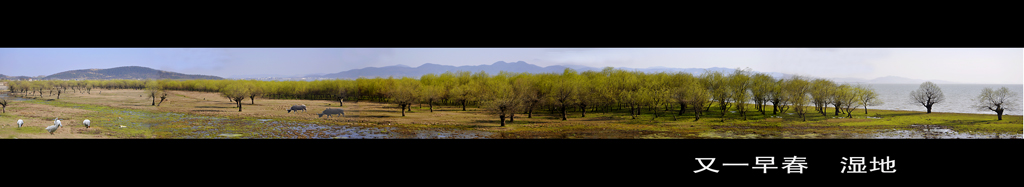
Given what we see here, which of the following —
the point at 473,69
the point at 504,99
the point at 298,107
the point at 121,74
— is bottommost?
the point at 298,107

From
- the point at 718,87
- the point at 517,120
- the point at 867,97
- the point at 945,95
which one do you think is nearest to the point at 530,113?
the point at 517,120

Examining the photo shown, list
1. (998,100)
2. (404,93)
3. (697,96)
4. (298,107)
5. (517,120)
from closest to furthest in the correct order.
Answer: (998,100) → (517,120) → (697,96) → (404,93) → (298,107)

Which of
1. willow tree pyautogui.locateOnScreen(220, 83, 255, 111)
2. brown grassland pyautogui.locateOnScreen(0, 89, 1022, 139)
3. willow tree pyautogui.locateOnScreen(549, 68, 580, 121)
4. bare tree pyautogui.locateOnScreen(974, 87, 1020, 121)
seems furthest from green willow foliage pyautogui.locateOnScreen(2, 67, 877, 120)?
bare tree pyautogui.locateOnScreen(974, 87, 1020, 121)

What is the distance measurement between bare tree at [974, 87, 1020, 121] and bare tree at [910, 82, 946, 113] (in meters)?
0.74

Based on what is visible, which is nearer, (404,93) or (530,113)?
(530,113)

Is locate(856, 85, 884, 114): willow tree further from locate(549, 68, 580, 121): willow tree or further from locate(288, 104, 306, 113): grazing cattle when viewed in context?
locate(288, 104, 306, 113): grazing cattle

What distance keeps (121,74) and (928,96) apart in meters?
19.0

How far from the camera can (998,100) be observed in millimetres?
8094

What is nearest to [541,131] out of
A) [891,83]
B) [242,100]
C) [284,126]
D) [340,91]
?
[340,91]

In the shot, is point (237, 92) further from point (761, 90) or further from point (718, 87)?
point (761, 90)

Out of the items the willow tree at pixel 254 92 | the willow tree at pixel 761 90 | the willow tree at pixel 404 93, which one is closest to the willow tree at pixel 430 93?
the willow tree at pixel 404 93

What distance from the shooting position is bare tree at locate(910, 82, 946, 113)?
8328 millimetres
